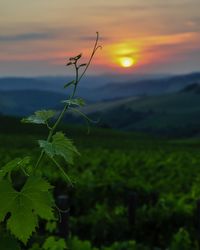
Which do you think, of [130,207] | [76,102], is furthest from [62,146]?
[130,207]

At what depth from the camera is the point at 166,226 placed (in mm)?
10938

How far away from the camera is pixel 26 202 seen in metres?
1.63

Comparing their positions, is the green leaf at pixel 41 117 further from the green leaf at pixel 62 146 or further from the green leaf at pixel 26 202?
the green leaf at pixel 26 202

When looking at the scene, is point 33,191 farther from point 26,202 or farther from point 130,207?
point 130,207

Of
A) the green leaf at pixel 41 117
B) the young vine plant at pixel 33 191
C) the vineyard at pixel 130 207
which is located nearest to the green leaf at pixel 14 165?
the young vine plant at pixel 33 191

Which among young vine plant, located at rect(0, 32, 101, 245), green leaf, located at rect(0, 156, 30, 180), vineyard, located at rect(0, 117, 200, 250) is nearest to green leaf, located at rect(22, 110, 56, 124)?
young vine plant, located at rect(0, 32, 101, 245)

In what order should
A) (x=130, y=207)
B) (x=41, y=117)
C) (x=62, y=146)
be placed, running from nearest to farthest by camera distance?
(x=62, y=146)
(x=41, y=117)
(x=130, y=207)

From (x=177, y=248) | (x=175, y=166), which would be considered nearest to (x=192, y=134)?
(x=175, y=166)

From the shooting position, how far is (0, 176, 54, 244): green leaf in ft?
5.33

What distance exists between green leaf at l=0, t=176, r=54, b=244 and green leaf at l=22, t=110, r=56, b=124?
0.22 meters

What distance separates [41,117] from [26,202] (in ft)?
1.15

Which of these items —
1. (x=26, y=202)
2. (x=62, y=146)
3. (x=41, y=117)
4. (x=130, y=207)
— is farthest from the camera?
(x=130, y=207)

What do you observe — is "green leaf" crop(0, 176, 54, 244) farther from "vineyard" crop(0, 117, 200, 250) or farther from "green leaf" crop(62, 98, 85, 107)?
"vineyard" crop(0, 117, 200, 250)

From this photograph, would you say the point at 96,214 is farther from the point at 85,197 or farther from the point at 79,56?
the point at 79,56
